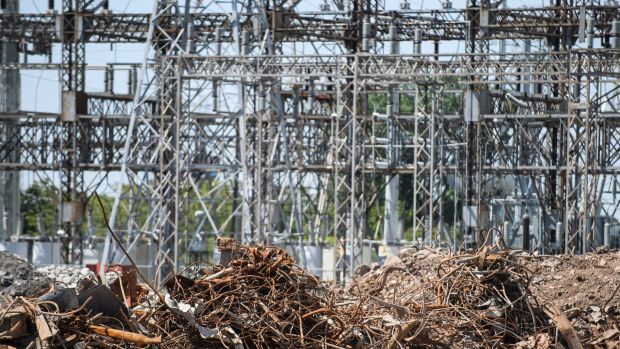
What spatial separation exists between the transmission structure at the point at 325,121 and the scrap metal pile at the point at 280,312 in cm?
1649

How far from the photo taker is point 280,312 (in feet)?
36.5

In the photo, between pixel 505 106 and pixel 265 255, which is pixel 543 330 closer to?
pixel 265 255

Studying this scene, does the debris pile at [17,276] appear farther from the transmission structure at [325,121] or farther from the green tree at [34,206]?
the green tree at [34,206]

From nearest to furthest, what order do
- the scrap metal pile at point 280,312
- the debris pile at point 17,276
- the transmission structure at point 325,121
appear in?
the scrap metal pile at point 280,312 → the debris pile at point 17,276 → the transmission structure at point 325,121

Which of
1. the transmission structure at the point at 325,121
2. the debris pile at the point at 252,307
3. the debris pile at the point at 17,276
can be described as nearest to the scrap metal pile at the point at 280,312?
the debris pile at the point at 252,307

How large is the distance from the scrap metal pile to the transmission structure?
1649 centimetres

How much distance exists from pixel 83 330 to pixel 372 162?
30.7 metres

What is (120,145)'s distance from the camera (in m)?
44.4

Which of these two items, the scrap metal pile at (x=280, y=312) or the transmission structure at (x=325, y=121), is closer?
the scrap metal pile at (x=280, y=312)

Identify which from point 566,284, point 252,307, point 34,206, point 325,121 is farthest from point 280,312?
point 34,206

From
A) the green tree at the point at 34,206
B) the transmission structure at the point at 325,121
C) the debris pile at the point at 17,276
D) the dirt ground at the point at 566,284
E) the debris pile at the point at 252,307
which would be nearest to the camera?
the debris pile at the point at 252,307

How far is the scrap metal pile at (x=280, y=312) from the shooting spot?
10414 millimetres

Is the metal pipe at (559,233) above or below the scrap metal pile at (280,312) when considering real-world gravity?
below

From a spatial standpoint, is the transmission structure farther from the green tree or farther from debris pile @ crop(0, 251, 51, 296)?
the green tree
